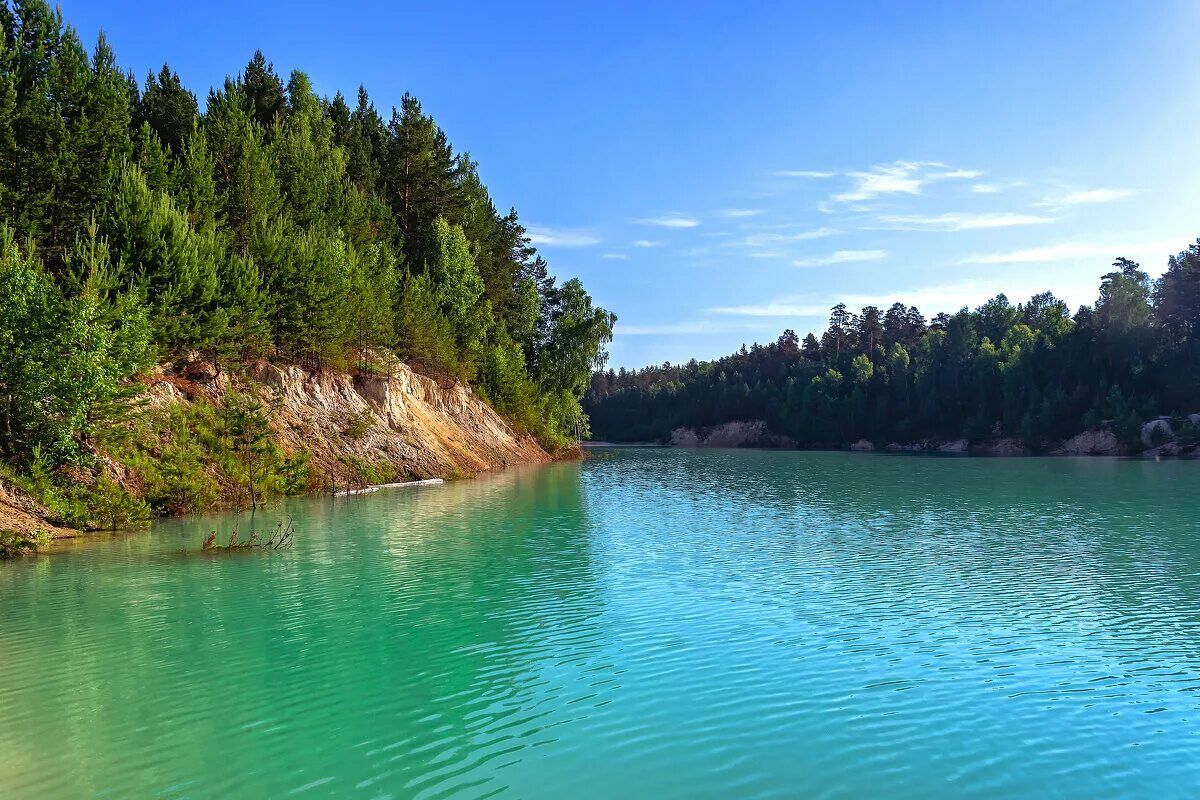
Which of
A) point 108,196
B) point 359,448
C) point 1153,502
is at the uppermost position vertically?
point 108,196

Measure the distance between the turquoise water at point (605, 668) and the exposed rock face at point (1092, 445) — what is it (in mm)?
106723

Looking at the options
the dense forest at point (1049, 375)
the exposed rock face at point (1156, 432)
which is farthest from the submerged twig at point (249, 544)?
the exposed rock face at point (1156, 432)

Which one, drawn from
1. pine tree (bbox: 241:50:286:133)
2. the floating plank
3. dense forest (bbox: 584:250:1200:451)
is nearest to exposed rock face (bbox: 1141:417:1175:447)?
dense forest (bbox: 584:250:1200:451)

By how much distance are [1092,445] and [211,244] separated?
5162 inches

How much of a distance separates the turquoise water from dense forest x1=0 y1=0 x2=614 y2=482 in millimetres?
8712

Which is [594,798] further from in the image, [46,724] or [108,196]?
[108,196]

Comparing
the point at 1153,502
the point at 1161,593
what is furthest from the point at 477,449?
the point at 1161,593

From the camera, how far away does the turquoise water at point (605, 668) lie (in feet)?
37.1

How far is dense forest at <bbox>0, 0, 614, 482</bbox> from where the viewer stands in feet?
107

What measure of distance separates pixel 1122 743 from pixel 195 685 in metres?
15.7

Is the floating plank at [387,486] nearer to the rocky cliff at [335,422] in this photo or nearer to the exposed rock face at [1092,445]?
the rocky cliff at [335,422]

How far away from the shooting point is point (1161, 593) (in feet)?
75.6

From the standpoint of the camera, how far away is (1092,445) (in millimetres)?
129000

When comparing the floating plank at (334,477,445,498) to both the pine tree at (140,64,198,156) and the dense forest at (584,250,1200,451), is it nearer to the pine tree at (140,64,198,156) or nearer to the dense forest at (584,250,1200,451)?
the pine tree at (140,64,198,156)
